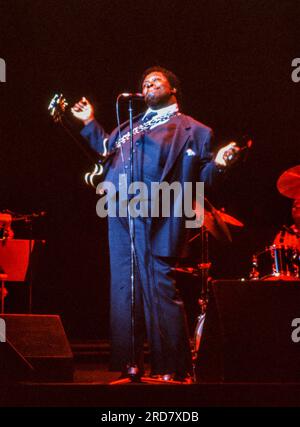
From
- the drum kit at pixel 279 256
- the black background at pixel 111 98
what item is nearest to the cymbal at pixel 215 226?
the drum kit at pixel 279 256

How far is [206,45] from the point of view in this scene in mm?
5973

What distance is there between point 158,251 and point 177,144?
647 millimetres

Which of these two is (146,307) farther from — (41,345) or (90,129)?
(90,129)

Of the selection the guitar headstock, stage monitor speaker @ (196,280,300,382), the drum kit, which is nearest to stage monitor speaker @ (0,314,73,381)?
stage monitor speaker @ (196,280,300,382)

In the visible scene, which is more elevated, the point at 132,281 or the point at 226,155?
the point at 226,155

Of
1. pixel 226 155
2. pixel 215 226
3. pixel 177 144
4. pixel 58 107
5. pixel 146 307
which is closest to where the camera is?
pixel 226 155

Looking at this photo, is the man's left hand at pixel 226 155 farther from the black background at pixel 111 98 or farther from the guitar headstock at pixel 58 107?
the black background at pixel 111 98

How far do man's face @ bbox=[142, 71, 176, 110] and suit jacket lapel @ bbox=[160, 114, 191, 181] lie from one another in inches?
8.8

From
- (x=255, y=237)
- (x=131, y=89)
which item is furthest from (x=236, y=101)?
(x=255, y=237)

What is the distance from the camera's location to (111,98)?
627 cm

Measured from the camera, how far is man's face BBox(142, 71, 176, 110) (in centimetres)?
391

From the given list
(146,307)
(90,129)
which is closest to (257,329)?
(146,307)

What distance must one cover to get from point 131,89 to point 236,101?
104 cm
